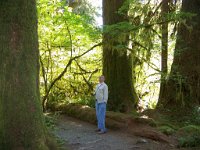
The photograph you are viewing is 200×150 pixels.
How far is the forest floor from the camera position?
8.88 m

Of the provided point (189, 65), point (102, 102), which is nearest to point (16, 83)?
point (102, 102)

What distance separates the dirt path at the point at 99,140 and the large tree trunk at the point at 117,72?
9.83ft

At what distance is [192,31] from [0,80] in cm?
879

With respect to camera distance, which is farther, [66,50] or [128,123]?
[66,50]

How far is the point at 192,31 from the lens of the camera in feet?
43.8

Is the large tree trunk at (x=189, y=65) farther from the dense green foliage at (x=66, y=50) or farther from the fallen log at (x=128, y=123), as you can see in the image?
the dense green foliage at (x=66, y=50)

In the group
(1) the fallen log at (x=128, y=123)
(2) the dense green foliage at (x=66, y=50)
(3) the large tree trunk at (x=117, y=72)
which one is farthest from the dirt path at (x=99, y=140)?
(2) the dense green foliage at (x=66, y=50)

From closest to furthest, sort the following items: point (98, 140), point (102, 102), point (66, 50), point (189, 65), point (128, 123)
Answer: point (98, 140), point (102, 102), point (128, 123), point (189, 65), point (66, 50)

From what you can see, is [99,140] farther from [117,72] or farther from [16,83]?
[117,72]

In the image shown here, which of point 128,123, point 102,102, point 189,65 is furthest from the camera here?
point 189,65

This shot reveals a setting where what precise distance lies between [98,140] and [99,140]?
1.1 inches

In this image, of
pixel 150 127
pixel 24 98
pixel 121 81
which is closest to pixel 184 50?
pixel 121 81

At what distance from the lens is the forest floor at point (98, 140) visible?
29.1 ft

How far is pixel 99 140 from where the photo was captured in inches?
380
